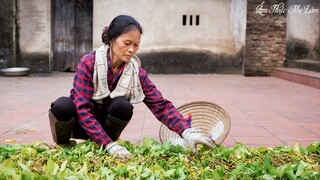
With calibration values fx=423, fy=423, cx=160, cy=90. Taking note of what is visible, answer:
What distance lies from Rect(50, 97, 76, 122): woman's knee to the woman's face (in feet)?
1.28

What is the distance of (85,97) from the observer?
7.98 ft

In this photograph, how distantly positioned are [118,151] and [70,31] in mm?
7659

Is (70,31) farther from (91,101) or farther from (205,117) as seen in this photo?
→ (91,101)

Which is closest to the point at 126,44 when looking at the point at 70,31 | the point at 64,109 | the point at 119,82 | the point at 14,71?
the point at 119,82

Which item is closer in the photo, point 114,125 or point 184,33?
point 114,125

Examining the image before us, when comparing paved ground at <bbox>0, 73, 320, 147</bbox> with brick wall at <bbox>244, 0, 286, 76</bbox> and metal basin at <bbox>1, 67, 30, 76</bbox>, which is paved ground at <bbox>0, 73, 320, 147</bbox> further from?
brick wall at <bbox>244, 0, 286, 76</bbox>

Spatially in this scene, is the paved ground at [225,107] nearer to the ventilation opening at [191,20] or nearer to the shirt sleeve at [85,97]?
the shirt sleeve at [85,97]

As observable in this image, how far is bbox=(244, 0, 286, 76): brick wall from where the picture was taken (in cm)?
891

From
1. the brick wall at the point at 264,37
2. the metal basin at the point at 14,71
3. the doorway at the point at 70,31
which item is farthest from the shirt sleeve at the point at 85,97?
the doorway at the point at 70,31

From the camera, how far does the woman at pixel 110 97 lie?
2.30 m

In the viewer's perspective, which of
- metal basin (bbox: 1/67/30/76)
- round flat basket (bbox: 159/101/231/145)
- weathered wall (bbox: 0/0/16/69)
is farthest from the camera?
weathered wall (bbox: 0/0/16/69)

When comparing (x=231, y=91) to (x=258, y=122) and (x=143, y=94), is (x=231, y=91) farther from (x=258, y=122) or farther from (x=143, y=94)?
(x=143, y=94)

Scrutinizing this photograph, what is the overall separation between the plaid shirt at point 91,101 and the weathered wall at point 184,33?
6.58m

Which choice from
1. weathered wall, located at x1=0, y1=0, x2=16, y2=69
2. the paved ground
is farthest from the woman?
weathered wall, located at x1=0, y1=0, x2=16, y2=69
